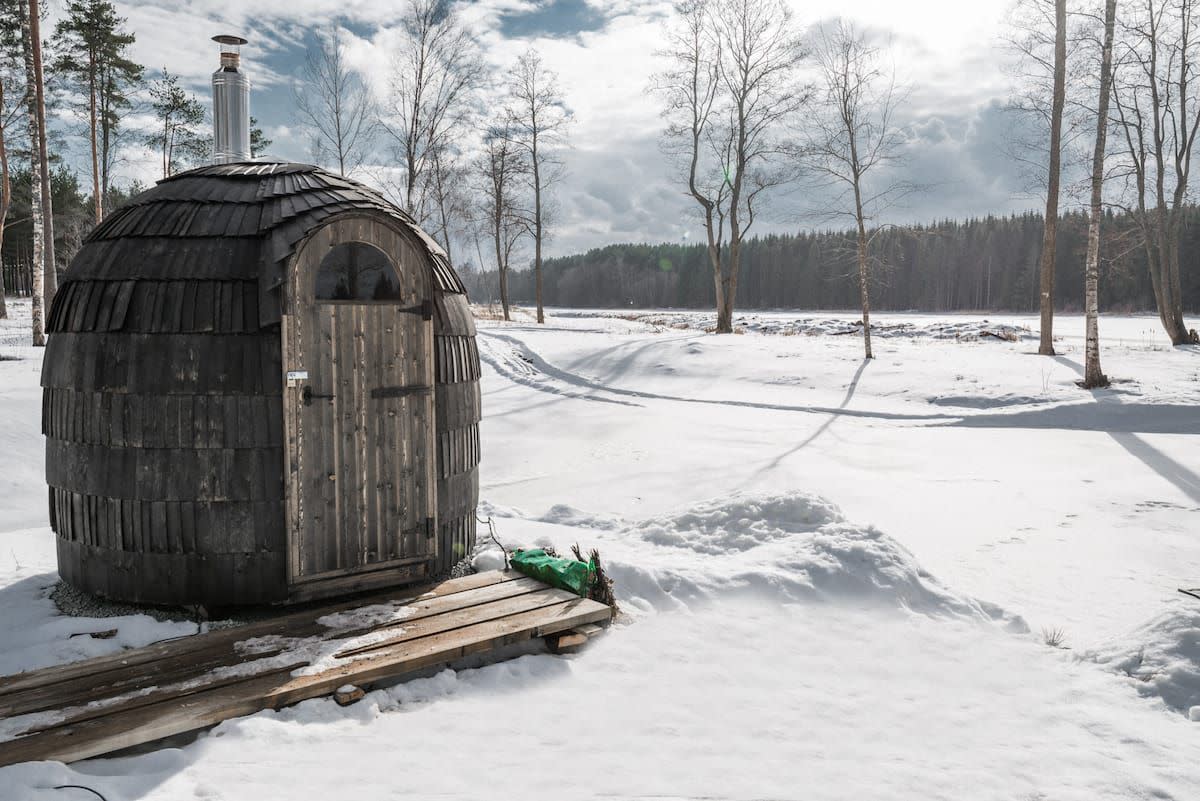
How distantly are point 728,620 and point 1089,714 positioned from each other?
2.31 meters

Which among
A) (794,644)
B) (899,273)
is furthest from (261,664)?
(899,273)

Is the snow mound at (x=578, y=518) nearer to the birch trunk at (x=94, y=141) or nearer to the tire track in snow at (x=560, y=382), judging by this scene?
the tire track in snow at (x=560, y=382)

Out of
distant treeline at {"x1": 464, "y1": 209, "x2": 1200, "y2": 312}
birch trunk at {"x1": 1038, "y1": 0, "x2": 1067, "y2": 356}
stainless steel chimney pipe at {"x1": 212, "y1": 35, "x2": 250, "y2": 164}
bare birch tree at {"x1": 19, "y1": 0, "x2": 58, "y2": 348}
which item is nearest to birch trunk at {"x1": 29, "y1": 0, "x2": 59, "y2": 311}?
bare birch tree at {"x1": 19, "y1": 0, "x2": 58, "y2": 348}

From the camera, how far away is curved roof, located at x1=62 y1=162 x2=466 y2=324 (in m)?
5.24

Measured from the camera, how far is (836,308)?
88875 millimetres

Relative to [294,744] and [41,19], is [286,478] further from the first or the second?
[41,19]

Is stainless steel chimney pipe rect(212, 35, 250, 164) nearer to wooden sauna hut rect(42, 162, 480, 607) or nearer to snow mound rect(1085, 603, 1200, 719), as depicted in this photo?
wooden sauna hut rect(42, 162, 480, 607)

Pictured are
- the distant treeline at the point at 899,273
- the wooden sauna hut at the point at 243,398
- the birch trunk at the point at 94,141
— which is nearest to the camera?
the wooden sauna hut at the point at 243,398

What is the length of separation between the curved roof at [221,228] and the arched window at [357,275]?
0.88 feet

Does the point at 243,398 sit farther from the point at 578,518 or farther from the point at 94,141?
the point at 94,141

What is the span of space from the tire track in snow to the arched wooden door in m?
11.1

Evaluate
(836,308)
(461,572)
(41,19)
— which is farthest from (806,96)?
(836,308)

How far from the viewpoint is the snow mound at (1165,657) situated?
4539 millimetres

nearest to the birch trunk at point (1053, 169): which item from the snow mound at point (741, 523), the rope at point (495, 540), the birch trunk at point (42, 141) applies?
the snow mound at point (741, 523)
